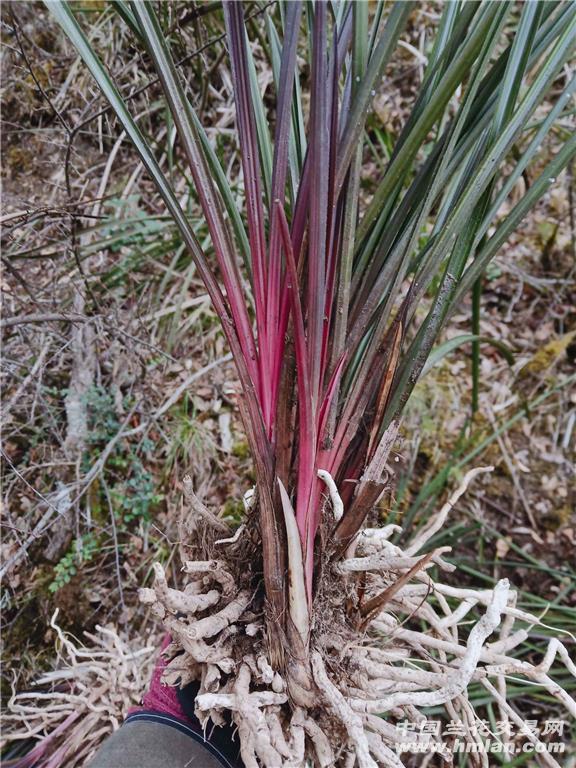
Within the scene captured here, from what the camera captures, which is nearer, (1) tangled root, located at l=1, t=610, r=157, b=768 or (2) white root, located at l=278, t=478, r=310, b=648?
(2) white root, located at l=278, t=478, r=310, b=648

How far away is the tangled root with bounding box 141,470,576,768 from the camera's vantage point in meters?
0.48

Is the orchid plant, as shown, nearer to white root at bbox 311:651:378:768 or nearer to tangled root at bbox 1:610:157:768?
white root at bbox 311:651:378:768

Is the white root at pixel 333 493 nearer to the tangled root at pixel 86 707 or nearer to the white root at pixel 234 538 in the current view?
the white root at pixel 234 538

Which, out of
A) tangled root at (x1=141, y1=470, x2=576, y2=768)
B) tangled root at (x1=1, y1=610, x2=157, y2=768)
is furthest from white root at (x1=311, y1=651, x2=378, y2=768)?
tangled root at (x1=1, y1=610, x2=157, y2=768)

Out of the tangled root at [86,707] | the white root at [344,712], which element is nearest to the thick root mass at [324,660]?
the white root at [344,712]

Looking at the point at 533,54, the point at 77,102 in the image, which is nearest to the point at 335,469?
the point at 533,54

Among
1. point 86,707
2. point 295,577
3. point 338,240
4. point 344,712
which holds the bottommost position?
point 86,707

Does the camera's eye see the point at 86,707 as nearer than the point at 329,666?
No

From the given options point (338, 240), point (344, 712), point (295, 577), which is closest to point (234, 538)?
point (295, 577)

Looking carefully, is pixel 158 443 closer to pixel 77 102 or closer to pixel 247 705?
pixel 247 705

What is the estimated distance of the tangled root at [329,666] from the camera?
19.0 inches

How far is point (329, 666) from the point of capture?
543 millimetres

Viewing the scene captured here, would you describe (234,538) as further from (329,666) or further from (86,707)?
(86,707)

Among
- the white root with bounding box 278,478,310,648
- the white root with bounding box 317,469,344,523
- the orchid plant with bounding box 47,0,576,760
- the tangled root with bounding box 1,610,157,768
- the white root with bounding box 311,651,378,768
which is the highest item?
the orchid plant with bounding box 47,0,576,760
